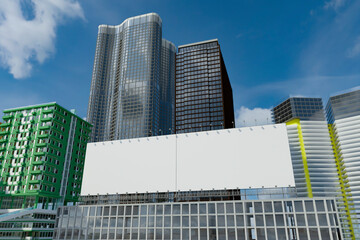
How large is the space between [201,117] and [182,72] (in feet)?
110

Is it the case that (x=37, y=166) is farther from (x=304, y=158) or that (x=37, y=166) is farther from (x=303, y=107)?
(x=303, y=107)

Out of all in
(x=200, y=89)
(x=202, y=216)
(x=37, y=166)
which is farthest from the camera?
(x=200, y=89)

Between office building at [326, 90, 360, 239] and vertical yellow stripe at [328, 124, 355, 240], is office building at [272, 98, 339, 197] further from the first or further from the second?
office building at [326, 90, 360, 239]

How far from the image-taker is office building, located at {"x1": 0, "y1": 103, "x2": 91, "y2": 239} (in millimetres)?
89750

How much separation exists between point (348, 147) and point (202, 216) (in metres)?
86.3

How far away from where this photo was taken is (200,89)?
158m

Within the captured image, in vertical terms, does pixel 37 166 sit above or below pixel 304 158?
below

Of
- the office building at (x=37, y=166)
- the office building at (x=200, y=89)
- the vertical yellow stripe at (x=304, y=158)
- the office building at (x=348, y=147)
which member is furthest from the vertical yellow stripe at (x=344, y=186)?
the office building at (x=37, y=166)

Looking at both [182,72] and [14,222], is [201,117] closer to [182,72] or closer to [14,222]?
[182,72]

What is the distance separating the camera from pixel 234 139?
67125mm

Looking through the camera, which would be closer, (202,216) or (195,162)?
(202,216)

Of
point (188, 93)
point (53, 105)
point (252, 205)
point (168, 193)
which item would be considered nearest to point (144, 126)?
point (188, 93)

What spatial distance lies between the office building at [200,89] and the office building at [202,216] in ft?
275

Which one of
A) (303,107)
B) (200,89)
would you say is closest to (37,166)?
(200,89)
